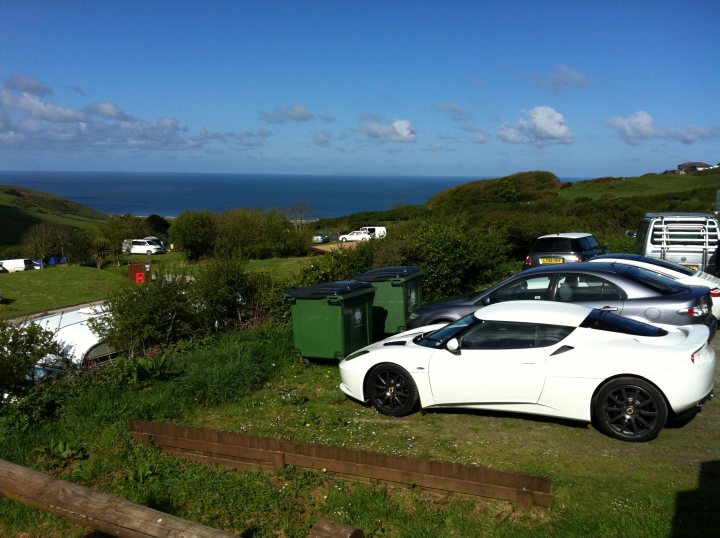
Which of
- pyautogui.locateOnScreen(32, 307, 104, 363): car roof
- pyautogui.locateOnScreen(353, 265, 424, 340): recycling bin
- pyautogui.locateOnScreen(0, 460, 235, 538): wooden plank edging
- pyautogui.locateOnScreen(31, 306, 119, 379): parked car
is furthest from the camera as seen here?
pyautogui.locateOnScreen(353, 265, 424, 340): recycling bin

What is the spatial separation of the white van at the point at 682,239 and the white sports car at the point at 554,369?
8632 millimetres

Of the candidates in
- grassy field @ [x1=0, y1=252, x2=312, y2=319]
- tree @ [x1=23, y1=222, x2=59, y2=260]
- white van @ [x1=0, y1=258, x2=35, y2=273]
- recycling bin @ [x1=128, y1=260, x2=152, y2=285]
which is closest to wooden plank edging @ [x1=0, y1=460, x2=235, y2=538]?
recycling bin @ [x1=128, y1=260, x2=152, y2=285]

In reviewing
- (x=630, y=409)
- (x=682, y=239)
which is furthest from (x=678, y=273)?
(x=682, y=239)

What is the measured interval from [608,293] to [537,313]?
9.07 ft

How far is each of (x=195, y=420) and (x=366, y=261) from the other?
8524 millimetres

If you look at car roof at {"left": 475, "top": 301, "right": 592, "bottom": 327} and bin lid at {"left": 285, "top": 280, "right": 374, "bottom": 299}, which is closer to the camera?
car roof at {"left": 475, "top": 301, "right": 592, "bottom": 327}

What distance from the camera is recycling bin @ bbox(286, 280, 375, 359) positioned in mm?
9141

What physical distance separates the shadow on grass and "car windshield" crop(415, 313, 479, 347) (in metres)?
2.53

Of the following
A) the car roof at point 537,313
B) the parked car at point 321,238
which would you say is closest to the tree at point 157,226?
the parked car at point 321,238

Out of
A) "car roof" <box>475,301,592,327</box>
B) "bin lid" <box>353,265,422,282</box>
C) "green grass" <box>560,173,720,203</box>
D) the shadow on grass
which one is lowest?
the shadow on grass

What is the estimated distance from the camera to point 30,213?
103m

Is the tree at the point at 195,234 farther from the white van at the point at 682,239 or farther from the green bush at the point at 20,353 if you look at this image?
the green bush at the point at 20,353

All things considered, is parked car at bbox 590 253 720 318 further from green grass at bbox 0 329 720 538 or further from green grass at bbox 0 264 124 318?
green grass at bbox 0 264 124 318

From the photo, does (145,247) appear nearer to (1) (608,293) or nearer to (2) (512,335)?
(1) (608,293)
